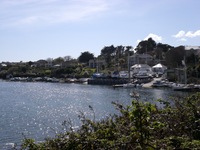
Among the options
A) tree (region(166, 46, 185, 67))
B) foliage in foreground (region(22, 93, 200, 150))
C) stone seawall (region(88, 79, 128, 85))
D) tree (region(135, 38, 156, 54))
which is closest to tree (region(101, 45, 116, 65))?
tree (region(135, 38, 156, 54))

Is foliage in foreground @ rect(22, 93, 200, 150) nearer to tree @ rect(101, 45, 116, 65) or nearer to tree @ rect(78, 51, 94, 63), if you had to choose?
tree @ rect(101, 45, 116, 65)

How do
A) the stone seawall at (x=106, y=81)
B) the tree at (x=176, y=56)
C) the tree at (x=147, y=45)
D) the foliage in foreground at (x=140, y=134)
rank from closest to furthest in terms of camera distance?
the foliage in foreground at (x=140, y=134) < the stone seawall at (x=106, y=81) < the tree at (x=176, y=56) < the tree at (x=147, y=45)

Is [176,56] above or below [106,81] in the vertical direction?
above

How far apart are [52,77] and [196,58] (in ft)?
165

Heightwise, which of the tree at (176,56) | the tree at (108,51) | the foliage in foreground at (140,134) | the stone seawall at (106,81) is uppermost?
the tree at (108,51)

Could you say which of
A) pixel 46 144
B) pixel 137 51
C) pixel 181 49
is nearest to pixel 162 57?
pixel 137 51

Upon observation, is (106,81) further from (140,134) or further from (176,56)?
(140,134)

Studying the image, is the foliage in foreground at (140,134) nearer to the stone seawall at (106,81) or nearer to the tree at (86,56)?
the stone seawall at (106,81)

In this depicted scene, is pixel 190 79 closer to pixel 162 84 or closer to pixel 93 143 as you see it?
pixel 162 84

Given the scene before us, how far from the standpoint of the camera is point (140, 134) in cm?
385

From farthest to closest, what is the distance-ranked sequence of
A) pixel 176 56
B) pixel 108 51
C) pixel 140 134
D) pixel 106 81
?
pixel 108 51, pixel 106 81, pixel 176 56, pixel 140 134

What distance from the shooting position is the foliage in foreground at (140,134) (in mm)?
3754

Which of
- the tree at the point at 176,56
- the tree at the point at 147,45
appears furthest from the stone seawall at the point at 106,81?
the tree at the point at 147,45

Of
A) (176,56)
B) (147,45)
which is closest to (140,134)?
(176,56)
